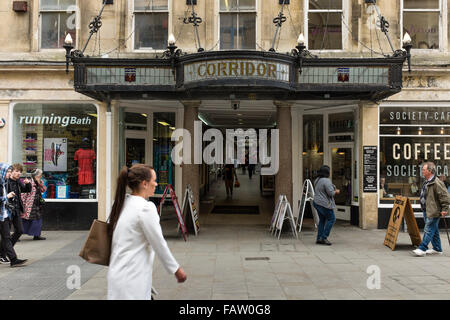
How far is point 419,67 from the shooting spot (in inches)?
420

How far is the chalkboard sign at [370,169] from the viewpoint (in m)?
10.9

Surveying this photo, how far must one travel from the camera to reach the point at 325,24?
438 inches

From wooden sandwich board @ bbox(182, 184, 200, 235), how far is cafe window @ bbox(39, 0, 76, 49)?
5.59 m

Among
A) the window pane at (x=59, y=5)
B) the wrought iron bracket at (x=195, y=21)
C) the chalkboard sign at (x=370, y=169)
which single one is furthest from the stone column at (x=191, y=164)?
the chalkboard sign at (x=370, y=169)

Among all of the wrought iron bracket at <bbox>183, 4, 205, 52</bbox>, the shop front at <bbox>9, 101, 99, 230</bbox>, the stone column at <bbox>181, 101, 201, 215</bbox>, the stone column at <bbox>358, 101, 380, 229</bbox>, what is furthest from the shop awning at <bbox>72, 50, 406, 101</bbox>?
the shop front at <bbox>9, 101, 99, 230</bbox>

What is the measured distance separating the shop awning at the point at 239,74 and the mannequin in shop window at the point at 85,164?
85.0 inches

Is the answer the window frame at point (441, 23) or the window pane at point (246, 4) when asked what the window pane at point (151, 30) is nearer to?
the window pane at point (246, 4)

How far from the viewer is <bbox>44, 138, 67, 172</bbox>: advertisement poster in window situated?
1132 centimetres

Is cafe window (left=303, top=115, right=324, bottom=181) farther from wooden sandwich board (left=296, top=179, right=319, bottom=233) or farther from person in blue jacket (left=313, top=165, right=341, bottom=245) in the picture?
person in blue jacket (left=313, top=165, right=341, bottom=245)

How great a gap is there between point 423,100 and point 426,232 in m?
4.60

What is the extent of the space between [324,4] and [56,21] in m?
7.71

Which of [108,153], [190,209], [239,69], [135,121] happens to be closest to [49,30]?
[135,121]
